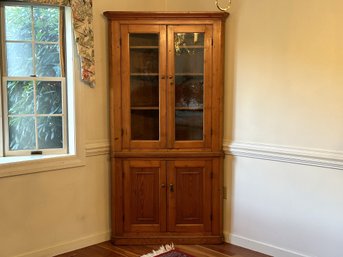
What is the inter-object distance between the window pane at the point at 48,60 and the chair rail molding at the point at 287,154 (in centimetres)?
155

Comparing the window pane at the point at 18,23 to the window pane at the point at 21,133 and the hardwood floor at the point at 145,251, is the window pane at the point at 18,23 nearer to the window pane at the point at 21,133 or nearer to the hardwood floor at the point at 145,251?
the window pane at the point at 21,133

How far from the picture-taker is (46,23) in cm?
338

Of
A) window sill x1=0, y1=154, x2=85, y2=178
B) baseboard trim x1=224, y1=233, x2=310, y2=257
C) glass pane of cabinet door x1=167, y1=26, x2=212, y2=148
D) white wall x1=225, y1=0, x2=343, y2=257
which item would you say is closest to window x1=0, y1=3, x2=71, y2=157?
window sill x1=0, y1=154, x2=85, y2=178

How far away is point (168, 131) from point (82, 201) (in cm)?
94

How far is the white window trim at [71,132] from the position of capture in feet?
10.7

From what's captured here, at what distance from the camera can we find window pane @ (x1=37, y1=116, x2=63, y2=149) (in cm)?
343

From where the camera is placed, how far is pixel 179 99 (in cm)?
357

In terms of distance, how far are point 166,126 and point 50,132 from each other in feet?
3.17

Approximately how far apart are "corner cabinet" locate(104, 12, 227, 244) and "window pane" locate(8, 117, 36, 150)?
0.65 m

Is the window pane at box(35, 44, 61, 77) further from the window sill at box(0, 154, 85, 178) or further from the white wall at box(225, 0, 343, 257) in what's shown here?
the white wall at box(225, 0, 343, 257)

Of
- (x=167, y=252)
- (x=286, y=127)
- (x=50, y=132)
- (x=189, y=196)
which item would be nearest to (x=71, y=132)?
(x=50, y=132)

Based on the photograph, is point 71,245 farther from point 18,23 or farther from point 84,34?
point 18,23

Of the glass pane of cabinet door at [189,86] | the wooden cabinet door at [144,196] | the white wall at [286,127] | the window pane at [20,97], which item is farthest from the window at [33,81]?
the white wall at [286,127]

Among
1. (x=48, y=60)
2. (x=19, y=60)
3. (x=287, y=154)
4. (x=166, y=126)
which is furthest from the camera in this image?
(x=166, y=126)
